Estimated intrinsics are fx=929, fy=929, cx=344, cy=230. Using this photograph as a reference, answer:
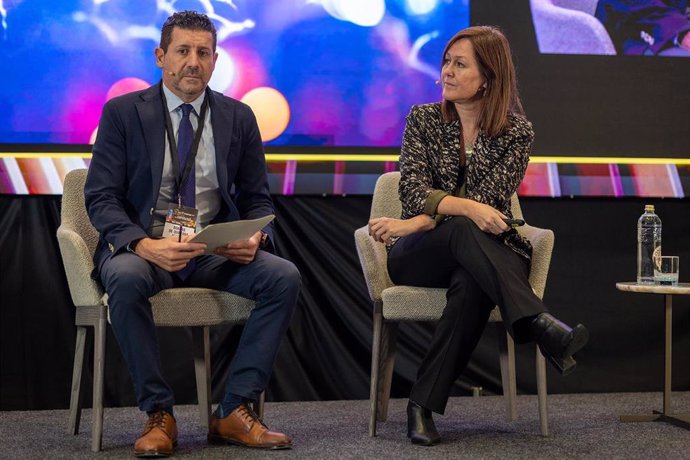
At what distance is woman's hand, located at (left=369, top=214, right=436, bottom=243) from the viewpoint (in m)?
2.86

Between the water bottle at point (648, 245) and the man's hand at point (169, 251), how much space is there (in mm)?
1662

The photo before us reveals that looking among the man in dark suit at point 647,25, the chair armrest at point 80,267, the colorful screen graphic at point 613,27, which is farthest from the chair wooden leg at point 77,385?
the man in dark suit at point 647,25

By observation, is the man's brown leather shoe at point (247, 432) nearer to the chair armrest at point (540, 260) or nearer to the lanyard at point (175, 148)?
the lanyard at point (175, 148)

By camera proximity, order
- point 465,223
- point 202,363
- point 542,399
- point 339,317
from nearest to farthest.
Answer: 1. point 465,223
2. point 542,399
3. point 202,363
4. point 339,317

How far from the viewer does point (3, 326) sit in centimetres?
368

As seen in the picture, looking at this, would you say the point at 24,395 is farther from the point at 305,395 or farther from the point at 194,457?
the point at 194,457

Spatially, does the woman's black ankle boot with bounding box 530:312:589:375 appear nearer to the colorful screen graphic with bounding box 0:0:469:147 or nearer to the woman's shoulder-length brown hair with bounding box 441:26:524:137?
the woman's shoulder-length brown hair with bounding box 441:26:524:137

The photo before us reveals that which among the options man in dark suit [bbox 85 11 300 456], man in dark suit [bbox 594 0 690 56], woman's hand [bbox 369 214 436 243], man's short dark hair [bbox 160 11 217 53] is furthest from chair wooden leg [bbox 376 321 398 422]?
man in dark suit [bbox 594 0 690 56]

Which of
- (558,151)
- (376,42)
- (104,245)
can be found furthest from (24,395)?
(558,151)

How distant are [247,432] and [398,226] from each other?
767 mm

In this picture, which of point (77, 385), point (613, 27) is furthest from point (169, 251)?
point (613, 27)

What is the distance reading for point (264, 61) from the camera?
12.4 ft

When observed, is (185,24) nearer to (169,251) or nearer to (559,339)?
(169,251)

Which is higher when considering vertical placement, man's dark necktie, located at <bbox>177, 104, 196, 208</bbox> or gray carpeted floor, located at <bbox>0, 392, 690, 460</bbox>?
man's dark necktie, located at <bbox>177, 104, 196, 208</bbox>
